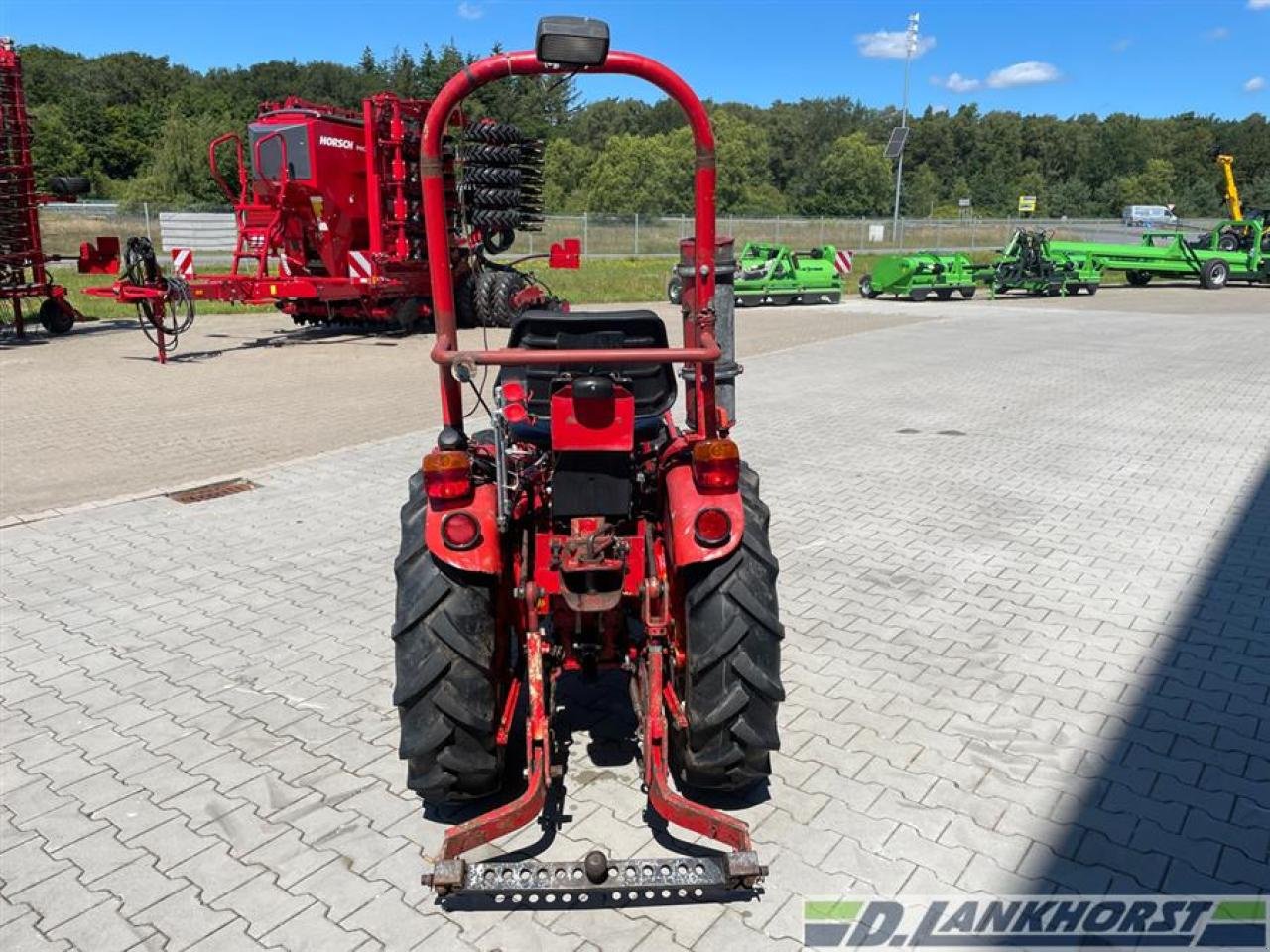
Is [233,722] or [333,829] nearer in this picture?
[333,829]

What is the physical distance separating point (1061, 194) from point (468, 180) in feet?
218

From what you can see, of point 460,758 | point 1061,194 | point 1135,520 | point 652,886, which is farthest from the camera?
point 1061,194

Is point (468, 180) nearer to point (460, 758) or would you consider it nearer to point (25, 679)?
point (25, 679)

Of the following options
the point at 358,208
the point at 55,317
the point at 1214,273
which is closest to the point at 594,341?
the point at 358,208

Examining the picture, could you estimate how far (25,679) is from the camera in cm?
432

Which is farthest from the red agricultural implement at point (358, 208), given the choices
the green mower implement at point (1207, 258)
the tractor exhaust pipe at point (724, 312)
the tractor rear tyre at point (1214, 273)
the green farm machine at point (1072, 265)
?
the tractor rear tyre at point (1214, 273)

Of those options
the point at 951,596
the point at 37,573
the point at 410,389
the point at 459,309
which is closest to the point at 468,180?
the point at 459,309

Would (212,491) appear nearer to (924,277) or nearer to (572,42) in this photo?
(572,42)

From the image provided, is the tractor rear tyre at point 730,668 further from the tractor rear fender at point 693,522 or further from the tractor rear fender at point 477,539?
the tractor rear fender at point 477,539

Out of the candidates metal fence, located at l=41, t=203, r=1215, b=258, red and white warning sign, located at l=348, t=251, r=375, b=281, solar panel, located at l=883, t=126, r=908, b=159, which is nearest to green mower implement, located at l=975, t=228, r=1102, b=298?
metal fence, located at l=41, t=203, r=1215, b=258

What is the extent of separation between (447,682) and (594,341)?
4.07ft

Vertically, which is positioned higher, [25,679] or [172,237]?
[172,237]

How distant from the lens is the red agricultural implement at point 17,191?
1427cm

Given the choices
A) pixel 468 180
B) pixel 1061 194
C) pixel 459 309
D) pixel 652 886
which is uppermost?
pixel 1061 194
